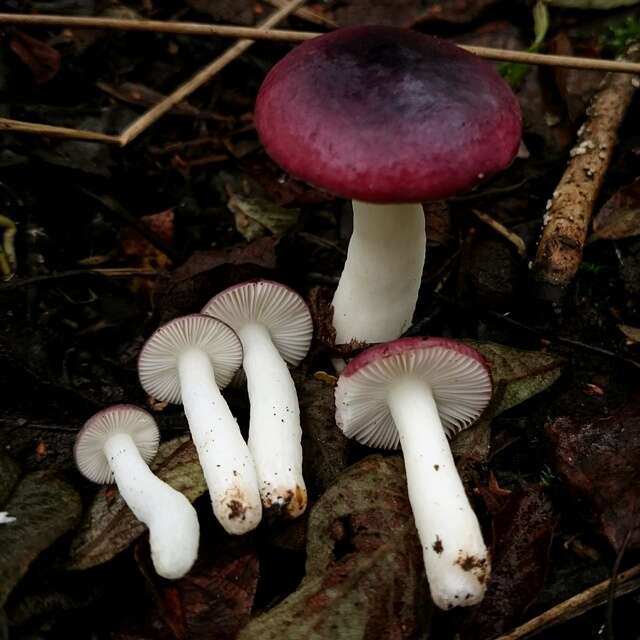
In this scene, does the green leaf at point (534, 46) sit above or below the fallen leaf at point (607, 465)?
above

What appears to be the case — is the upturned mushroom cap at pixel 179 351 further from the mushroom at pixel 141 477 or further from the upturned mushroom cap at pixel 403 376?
the upturned mushroom cap at pixel 403 376

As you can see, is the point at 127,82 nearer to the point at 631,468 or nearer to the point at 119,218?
the point at 119,218

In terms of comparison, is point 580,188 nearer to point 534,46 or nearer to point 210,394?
point 534,46

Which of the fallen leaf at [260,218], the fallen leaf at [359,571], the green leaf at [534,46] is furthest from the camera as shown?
the green leaf at [534,46]

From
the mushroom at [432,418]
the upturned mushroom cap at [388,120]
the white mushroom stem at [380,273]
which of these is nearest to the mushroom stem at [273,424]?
the mushroom at [432,418]

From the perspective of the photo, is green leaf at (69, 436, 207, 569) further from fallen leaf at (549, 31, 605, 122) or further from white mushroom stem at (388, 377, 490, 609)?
fallen leaf at (549, 31, 605, 122)

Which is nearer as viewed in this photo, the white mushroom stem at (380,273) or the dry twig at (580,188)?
the white mushroom stem at (380,273)
